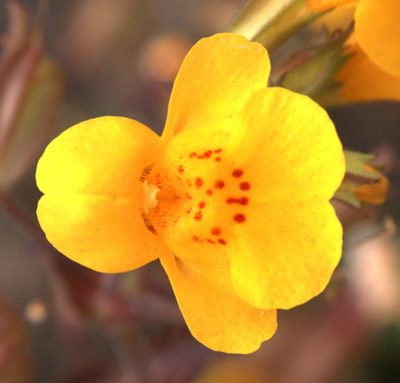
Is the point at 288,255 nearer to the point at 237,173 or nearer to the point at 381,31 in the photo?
the point at 237,173

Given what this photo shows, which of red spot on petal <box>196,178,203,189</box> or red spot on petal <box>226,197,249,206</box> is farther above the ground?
red spot on petal <box>226,197,249,206</box>

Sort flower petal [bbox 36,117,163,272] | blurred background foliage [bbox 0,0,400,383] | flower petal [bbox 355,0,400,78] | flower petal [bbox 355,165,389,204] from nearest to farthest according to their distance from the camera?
flower petal [bbox 36,117,163,272] < flower petal [bbox 355,0,400,78] < flower petal [bbox 355,165,389,204] < blurred background foliage [bbox 0,0,400,383]

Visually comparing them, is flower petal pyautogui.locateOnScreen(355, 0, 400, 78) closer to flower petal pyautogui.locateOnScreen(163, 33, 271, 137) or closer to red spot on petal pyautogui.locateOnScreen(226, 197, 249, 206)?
flower petal pyautogui.locateOnScreen(163, 33, 271, 137)

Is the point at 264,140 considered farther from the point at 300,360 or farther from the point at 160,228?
the point at 300,360

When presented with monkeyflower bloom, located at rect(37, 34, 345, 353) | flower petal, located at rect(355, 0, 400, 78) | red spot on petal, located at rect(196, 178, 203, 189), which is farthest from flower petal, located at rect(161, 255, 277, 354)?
flower petal, located at rect(355, 0, 400, 78)

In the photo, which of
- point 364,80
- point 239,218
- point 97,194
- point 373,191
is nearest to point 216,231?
point 239,218

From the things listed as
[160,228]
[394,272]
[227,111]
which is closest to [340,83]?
[227,111]
